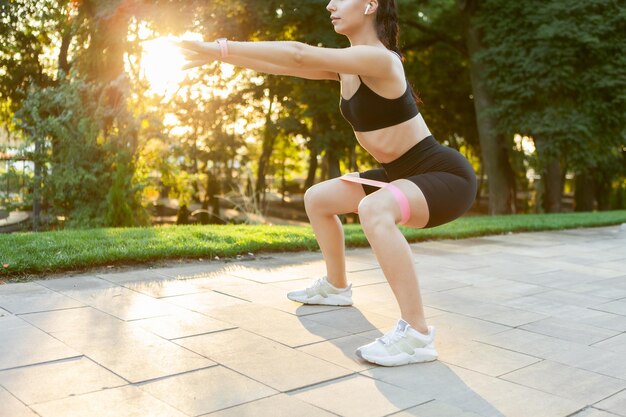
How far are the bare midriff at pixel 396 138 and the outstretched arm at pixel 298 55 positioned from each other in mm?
395

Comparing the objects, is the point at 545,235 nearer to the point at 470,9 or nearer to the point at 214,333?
the point at 214,333

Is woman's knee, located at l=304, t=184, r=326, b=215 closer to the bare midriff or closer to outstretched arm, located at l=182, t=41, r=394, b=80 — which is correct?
the bare midriff

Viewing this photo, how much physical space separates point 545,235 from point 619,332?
5.28 m

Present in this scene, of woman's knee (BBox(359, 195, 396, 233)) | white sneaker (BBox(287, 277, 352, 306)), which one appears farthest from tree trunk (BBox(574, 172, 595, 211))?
woman's knee (BBox(359, 195, 396, 233))

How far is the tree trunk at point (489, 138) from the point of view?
1791 centimetres

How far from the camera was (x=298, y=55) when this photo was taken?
2.87 meters

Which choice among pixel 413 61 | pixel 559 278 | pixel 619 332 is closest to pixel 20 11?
pixel 413 61

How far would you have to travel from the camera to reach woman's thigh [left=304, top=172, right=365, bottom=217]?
382 centimetres

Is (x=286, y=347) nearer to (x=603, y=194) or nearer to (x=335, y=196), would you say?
(x=335, y=196)

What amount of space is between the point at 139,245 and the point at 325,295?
6.93 ft

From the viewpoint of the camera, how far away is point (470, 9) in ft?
59.0

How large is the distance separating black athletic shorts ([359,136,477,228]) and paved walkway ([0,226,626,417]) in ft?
2.11

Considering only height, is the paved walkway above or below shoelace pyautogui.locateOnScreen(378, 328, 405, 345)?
below

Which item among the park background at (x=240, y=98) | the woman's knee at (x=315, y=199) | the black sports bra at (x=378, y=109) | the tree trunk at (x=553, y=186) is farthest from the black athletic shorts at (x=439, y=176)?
the tree trunk at (x=553, y=186)
